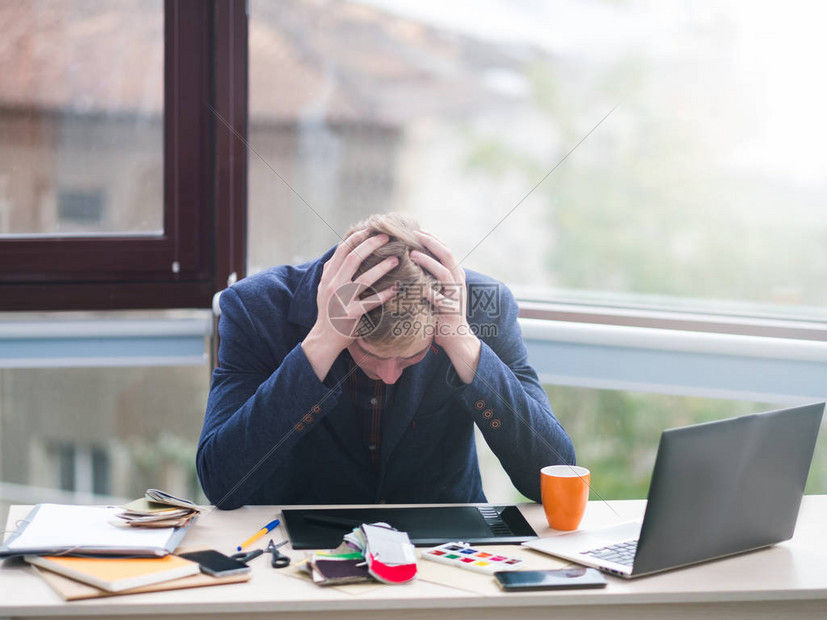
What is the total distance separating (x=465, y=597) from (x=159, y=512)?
1.62 feet

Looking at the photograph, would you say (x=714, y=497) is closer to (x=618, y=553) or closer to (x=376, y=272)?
(x=618, y=553)

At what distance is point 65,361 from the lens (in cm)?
245

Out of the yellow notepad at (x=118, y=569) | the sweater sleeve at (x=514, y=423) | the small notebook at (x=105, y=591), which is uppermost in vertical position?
the sweater sleeve at (x=514, y=423)

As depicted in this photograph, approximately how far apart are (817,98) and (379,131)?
4.31 feet

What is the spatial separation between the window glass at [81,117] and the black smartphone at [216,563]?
4.90 feet

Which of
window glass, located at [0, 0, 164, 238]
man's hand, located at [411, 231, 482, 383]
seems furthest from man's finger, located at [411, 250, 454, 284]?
window glass, located at [0, 0, 164, 238]

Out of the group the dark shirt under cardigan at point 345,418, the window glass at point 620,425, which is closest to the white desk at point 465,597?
the dark shirt under cardigan at point 345,418

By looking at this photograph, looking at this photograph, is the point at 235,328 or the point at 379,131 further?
the point at 379,131

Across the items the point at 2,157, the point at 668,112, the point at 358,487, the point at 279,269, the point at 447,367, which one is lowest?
the point at 358,487

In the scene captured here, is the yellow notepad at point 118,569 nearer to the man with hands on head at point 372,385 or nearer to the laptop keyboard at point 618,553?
the man with hands on head at point 372,385

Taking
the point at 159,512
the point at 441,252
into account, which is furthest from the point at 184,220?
the point at 159,512

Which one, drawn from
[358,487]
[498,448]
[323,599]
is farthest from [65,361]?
[323,599]

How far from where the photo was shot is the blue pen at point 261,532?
1.22 metres

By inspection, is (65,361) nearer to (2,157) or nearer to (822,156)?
(2,157)
